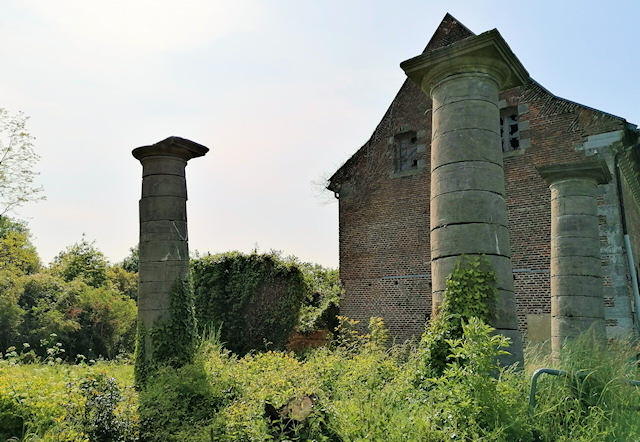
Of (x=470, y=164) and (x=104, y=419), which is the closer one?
(x=470, y=164)

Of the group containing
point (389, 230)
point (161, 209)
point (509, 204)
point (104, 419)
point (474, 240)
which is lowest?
point (104, 419)

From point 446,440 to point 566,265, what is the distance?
4712mm

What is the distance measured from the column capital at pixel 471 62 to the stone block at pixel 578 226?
258 centimetres

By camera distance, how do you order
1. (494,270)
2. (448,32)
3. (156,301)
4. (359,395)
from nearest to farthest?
(359,395)
(494,270)
(156,301)
(448,32)

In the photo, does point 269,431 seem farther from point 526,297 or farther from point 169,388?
Result: point 526,297

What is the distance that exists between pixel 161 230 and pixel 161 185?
0.73m

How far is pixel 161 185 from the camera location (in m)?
8.27

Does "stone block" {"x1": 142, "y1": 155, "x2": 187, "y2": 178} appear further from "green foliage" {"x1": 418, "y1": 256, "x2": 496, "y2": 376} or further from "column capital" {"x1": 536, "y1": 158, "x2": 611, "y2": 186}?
"column capital" {"x1": 536, "y1": 158, "x2": 611, "y2": 186}

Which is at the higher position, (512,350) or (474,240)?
(474,240)

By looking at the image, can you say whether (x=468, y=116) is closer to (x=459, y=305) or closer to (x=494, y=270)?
(x=494, y=270)

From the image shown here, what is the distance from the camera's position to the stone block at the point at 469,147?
4949 mm

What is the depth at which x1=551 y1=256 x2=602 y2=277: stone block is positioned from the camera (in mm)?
7000

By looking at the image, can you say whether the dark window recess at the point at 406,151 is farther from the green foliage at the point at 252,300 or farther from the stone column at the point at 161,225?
the stone column at the point at 161,225

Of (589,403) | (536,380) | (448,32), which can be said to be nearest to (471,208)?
(536,380)
